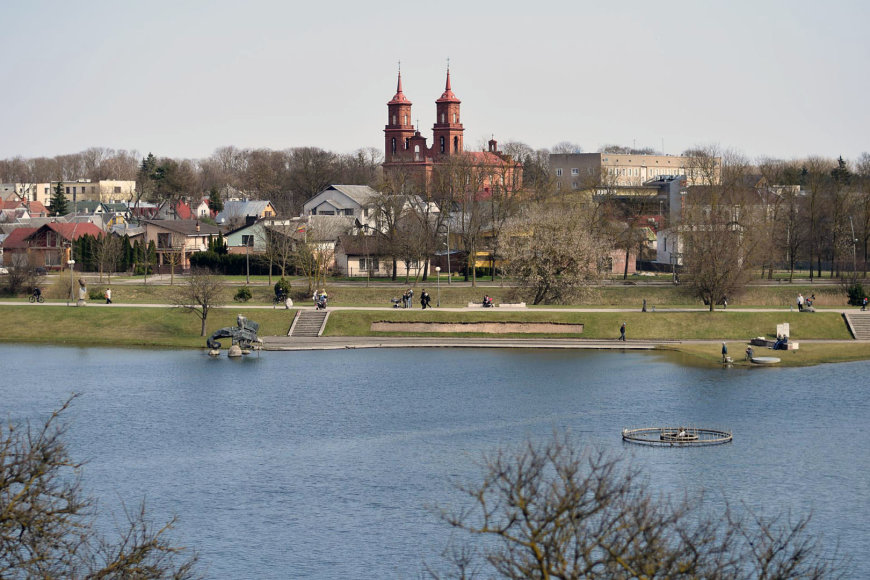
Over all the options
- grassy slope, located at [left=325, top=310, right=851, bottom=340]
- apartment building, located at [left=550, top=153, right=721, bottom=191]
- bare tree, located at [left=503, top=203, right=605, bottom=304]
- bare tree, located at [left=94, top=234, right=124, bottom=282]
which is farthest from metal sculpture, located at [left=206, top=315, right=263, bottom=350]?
apartment building, located at [left=550, top=153, right=721, bottom=191]

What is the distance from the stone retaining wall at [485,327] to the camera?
2864 inches

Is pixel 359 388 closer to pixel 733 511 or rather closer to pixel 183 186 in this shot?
pixel 733 511

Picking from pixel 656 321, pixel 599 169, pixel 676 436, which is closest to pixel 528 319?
pixel 656 321

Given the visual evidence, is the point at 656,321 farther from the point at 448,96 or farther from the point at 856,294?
the point at 448,96

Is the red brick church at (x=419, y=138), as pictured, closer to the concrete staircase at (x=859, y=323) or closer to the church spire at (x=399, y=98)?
the church spire at (x=399, y=98)

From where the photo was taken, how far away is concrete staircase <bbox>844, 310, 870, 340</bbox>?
228ft

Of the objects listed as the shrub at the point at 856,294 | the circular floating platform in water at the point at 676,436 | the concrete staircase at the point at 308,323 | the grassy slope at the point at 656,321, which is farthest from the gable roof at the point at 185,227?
the circular floating platform in water at the point at 676,436

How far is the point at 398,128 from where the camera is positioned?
160 m

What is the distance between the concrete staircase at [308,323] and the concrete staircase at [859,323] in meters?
33.2

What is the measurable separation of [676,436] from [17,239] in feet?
293

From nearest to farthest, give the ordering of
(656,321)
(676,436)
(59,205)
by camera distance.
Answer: (676,436) → (656,321) → (59,205)

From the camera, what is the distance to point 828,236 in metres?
103

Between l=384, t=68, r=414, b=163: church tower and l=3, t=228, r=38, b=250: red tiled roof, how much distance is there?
185 ft

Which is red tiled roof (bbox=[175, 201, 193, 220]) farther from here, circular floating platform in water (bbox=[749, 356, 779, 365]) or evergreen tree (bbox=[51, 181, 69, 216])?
circular floating platform in water (bbox=[749, 356, 779, 365])
